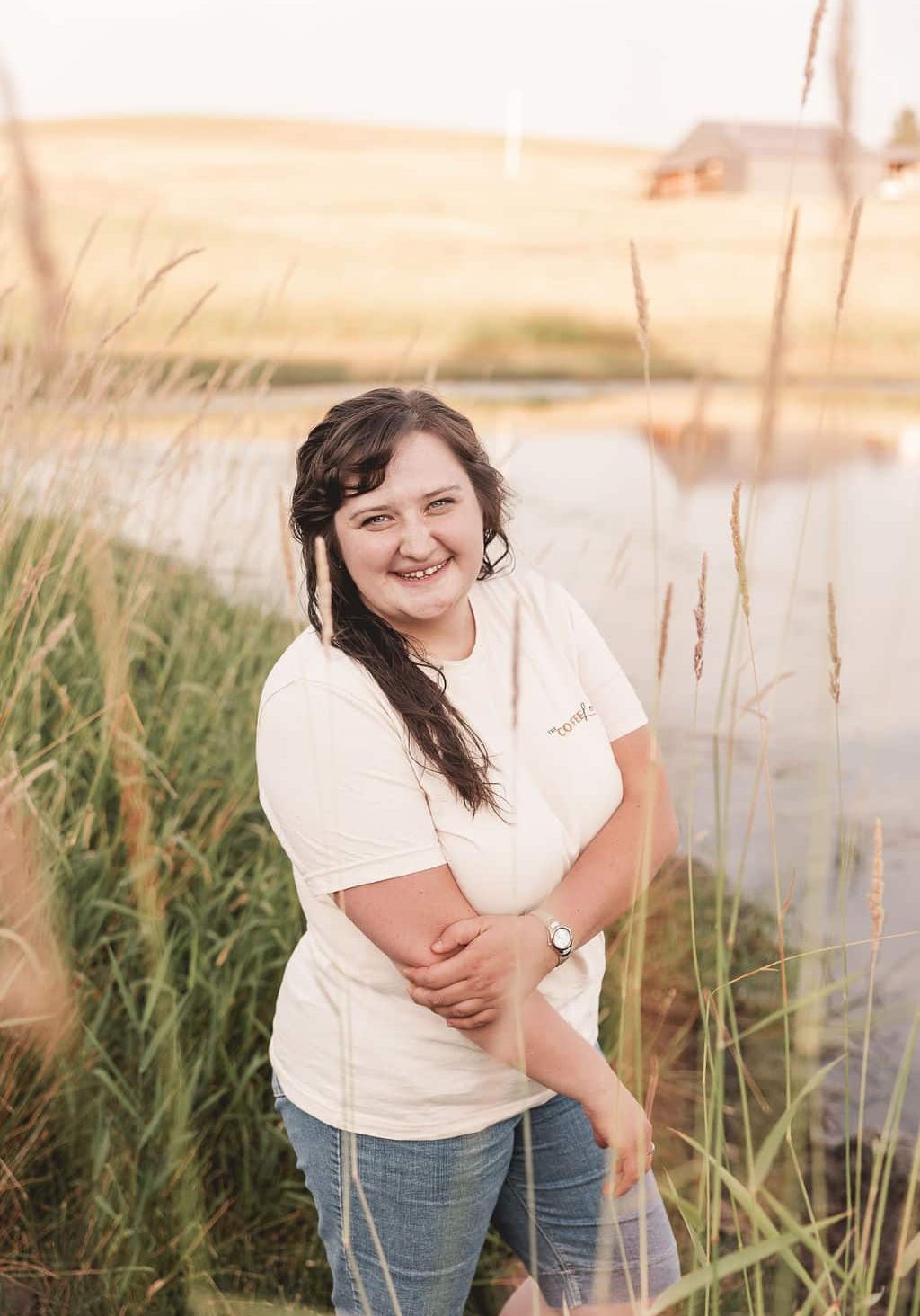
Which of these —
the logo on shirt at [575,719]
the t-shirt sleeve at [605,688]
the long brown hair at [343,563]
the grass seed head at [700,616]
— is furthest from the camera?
the t-shirt sleeve at [605,688]

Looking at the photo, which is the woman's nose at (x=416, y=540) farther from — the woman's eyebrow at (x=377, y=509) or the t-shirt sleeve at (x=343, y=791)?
the t-shirt sleeve at (x=343, y=791)

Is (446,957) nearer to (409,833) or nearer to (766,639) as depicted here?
(409,833)

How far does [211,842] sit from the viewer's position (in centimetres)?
230

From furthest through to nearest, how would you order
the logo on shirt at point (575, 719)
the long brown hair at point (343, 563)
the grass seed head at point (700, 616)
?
the logo on shirt at point (575, 719), the long brown hair at point (343, 563), the grass seed head at point (700, 616)

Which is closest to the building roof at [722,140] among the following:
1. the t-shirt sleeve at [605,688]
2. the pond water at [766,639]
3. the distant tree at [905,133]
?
the pond water at [766,639]

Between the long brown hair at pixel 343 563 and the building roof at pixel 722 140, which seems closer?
the long brown hair at pixel 343 563

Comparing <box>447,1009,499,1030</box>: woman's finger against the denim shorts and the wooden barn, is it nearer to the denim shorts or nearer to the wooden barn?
the denim shorts

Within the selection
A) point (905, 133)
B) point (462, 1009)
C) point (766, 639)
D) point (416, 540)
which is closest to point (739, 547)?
point (416, 540)

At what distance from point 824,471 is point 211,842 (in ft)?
4.64

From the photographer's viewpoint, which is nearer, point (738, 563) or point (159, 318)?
point (738, 563)

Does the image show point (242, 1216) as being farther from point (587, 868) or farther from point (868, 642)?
point (868, 642)

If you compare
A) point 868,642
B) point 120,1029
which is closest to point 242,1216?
point 120,1029

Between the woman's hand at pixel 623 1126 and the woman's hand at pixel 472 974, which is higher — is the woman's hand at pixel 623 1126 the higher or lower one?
the lower one

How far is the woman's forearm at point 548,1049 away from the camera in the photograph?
1.32 metres
